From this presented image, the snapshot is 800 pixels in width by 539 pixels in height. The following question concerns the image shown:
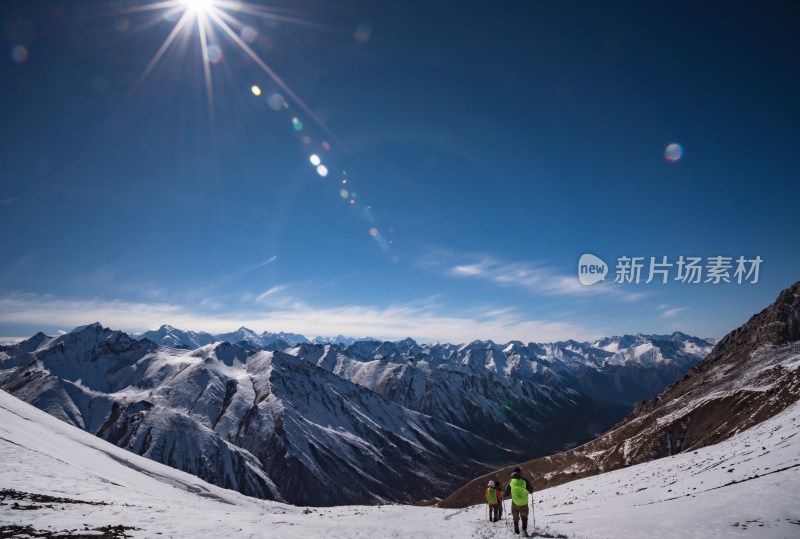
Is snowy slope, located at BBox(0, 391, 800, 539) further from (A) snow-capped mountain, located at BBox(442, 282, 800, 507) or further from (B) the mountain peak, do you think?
(B) the mountain peak

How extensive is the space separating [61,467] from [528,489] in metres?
37.4

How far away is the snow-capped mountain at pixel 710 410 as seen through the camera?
270 ft

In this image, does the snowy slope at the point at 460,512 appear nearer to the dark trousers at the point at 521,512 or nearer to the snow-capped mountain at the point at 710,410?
the dark trousers at the point at 521,512

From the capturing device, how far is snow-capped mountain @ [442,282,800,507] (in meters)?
82.4

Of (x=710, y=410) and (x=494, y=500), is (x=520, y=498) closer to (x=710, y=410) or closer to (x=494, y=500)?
(x=494, y=500)

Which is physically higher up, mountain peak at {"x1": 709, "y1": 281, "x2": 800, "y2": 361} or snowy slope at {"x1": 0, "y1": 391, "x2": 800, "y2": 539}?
mountain peak at {"x1": 709, "y1": 281, "x2": 800, "y2": 361}

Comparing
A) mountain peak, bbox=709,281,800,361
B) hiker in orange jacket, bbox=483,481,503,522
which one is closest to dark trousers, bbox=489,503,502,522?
hiker in orange jacket, bbox=483,481,503,522

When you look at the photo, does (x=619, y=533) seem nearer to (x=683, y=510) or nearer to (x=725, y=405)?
(x=683, y=510)

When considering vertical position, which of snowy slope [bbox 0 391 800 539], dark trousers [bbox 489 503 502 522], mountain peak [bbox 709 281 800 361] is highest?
mountain peak [bbox 709 281 800 361]

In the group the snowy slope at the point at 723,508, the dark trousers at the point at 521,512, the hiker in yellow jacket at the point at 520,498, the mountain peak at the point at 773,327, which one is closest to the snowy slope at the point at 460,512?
the snowy slope at the point at 723,508

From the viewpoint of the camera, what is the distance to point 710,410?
97312 millimetres

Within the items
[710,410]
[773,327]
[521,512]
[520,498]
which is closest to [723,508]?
[521,512]

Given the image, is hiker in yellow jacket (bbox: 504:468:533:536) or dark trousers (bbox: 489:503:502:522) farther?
dark trousers (bbox: 489:503:502:522)

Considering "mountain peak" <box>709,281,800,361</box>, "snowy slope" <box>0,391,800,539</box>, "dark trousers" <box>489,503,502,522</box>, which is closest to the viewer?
"snowy slope" <box>0,391,800,539</box>
